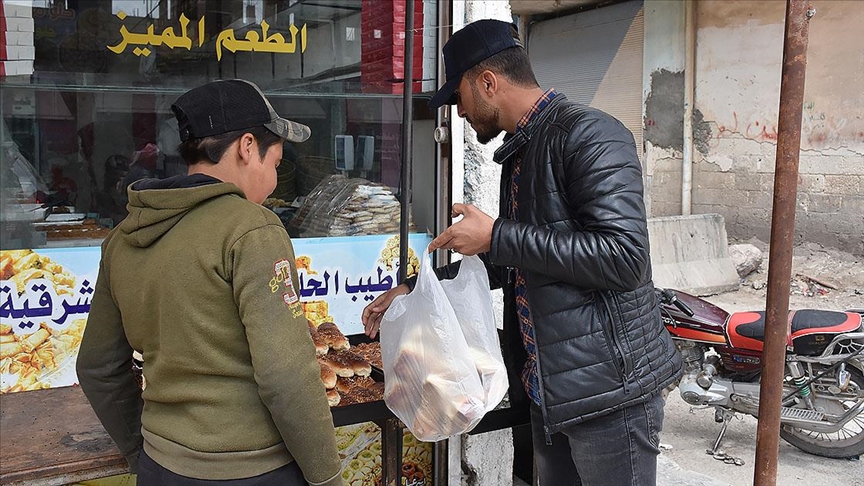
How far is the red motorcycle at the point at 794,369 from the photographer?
4.15m

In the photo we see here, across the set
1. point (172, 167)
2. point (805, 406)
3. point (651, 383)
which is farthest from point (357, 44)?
point (805, 406)

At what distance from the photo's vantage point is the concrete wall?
8.12 metres

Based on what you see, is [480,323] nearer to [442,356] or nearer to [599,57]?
[442,356]

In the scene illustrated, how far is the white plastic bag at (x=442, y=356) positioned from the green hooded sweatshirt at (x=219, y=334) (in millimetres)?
407

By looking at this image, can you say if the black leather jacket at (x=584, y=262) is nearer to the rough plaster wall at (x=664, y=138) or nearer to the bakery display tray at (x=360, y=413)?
the bakery display tray at (x=360, y=413)

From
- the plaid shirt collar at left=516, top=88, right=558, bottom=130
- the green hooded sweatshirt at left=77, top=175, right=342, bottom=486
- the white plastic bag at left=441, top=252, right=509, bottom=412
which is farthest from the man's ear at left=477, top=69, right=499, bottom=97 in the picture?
the green hooded sweatshirt at left=77, top=175, right=342, bottom=486

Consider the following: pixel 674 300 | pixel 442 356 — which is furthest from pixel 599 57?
pixel 442 356

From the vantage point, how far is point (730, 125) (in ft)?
31.3

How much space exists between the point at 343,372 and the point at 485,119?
0.93 m

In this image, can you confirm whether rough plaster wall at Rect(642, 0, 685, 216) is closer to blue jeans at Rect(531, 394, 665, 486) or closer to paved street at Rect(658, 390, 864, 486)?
paved street at Rect(658, 390, 864, 486)

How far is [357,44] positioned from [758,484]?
291 cm

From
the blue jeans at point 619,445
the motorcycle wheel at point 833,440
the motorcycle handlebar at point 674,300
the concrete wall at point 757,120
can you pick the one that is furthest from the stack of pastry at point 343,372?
the concrete wall at point 757,120

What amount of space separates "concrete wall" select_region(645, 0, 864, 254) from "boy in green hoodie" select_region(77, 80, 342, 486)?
803 centimetres

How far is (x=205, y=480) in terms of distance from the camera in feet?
5.38
